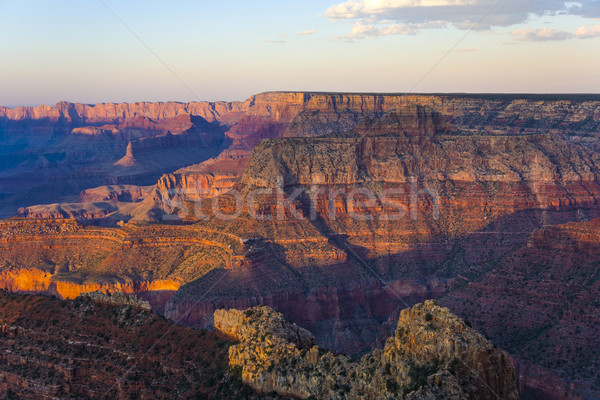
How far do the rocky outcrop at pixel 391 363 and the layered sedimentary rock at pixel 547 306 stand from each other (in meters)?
27.1

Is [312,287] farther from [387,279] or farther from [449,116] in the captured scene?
[449,116]

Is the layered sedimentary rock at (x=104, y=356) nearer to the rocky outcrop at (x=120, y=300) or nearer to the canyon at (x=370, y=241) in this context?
the rocky outcrop at (x=120, y=300)

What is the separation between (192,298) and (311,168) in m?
34.7

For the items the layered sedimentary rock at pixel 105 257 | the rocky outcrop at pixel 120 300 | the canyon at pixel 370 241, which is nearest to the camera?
the rocky outcrop at pixel 120 300

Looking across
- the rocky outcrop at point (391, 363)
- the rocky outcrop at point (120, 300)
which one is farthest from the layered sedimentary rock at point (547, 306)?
the rocky outcrop at point (120, 300)

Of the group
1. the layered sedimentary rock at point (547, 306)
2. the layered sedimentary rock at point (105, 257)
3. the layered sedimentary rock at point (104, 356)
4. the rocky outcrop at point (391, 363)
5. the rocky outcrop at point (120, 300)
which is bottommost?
the layered sedimentary rock at point (105, 257)

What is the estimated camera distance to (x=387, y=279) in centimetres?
9569

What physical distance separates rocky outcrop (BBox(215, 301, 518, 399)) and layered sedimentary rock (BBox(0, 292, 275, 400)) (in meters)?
1.55

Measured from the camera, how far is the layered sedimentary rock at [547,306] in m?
57.1

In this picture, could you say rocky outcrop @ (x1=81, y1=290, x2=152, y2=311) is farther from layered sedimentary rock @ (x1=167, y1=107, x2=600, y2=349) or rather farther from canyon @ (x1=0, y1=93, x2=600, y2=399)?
layered sedimentary rock @ (x1=167, y1=107, x2=600, y2=349)

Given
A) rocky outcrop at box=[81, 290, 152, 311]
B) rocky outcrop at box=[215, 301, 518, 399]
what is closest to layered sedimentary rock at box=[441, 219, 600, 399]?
rocky outcrop at box=[215, 301, 518, 399]

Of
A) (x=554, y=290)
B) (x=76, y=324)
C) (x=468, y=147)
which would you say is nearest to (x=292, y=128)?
(x=468, y=147)

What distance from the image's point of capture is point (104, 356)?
41.7 metres

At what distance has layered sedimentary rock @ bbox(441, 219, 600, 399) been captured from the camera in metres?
57.1
